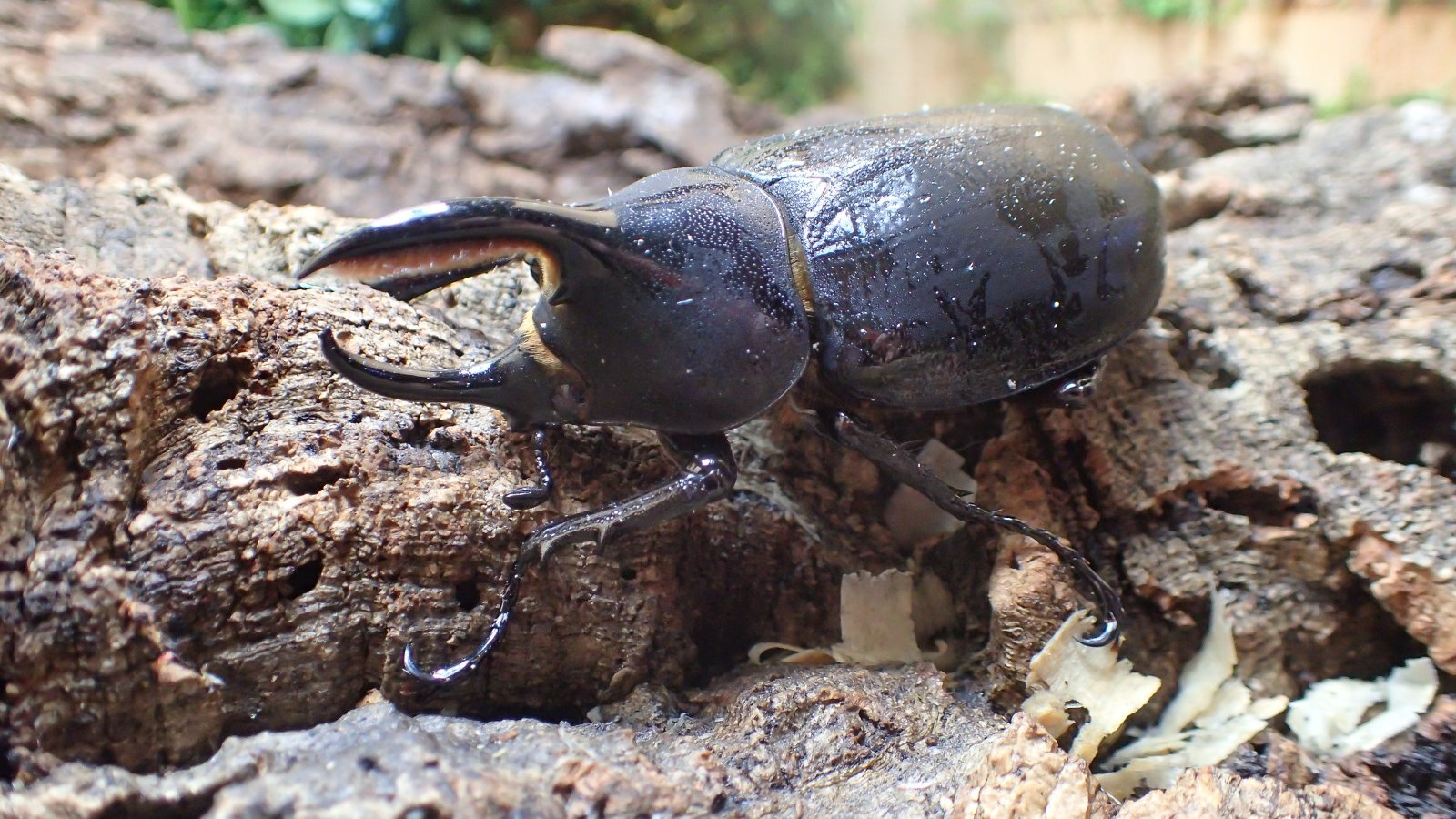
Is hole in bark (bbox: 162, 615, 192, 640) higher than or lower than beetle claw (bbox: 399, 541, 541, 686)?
higher

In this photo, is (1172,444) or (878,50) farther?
(878,50)

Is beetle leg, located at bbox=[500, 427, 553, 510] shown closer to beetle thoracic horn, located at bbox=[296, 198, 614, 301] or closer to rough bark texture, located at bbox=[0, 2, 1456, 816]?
rough bark texture, located at bbox=[0, 2, 1456, 816]

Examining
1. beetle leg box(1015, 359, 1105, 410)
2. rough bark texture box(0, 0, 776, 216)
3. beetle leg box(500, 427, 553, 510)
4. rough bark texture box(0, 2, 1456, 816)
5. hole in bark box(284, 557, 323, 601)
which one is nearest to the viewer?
rough bark texture box(0, 2, 1456, 816)

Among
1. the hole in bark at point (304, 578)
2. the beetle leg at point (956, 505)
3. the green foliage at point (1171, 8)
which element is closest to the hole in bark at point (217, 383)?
the hole in bark at point (304, 578)

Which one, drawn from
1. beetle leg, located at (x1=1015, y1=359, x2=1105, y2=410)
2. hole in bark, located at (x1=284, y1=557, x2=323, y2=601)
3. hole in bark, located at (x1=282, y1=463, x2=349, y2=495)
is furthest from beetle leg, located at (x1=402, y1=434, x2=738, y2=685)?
beetle leg, located at (x1=1015, y1=359, x2=1105, y2=410)

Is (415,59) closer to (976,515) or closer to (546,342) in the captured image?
(546,342)

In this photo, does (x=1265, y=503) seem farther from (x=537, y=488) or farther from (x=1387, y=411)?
(x=537, y=488)

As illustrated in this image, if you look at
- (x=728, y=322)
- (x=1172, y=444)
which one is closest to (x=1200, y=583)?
(x=1172, y=444)
